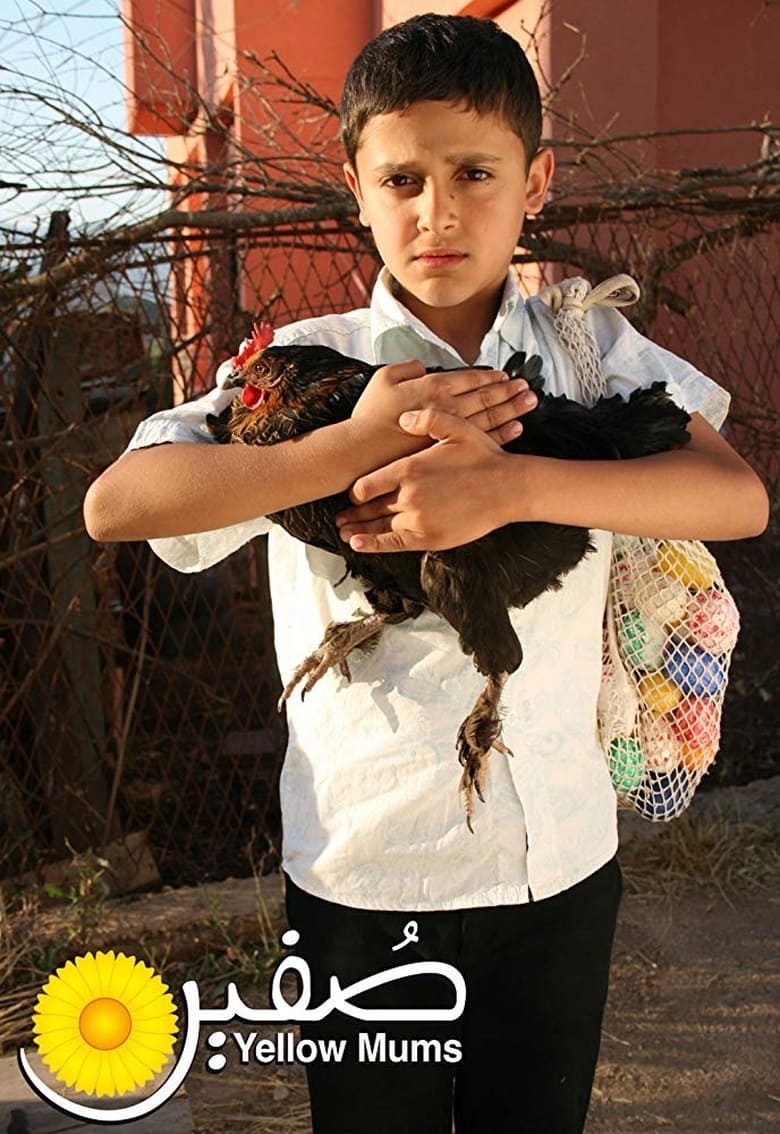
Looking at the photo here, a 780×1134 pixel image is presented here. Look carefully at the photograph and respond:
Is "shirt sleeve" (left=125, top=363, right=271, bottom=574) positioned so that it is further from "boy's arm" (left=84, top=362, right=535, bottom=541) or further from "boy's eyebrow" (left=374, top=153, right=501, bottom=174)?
"boy's eyebrow" (left=374, top=153, right=501, bottom=174)

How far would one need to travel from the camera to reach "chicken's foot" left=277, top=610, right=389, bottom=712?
139 centimetres

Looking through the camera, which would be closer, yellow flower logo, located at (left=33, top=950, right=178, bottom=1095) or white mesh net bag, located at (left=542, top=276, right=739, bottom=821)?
white mesh net bag, located at (left=542, top=276, right=739, bottom=821)

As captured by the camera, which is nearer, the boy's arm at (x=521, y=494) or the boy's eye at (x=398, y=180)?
the boy's arm at (x=521, y=494)

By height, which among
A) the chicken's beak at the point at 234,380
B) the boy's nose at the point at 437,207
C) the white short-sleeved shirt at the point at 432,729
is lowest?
the white short-sleeved shirt at the point at 432,729

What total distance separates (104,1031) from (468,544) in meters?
1.10

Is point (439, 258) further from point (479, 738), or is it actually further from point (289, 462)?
point (479, 738)

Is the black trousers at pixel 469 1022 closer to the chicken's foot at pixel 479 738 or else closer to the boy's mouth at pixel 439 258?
the chicken's foot at pixel 479 738

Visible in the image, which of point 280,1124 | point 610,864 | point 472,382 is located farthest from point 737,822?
point 472,382

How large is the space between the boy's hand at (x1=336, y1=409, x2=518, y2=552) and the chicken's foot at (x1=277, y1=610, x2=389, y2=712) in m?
0.17

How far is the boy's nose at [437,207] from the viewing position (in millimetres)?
1328

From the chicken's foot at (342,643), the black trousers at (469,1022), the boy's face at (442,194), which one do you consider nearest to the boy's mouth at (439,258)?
the boy's face at (442,194)

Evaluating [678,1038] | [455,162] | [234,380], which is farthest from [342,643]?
[678,1038]

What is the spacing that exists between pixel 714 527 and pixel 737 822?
285 cm

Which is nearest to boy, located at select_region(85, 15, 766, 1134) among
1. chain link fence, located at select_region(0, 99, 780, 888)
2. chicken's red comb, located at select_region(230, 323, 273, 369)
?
chicken's red comb, located at select_region(230, 323, 273, 369)
